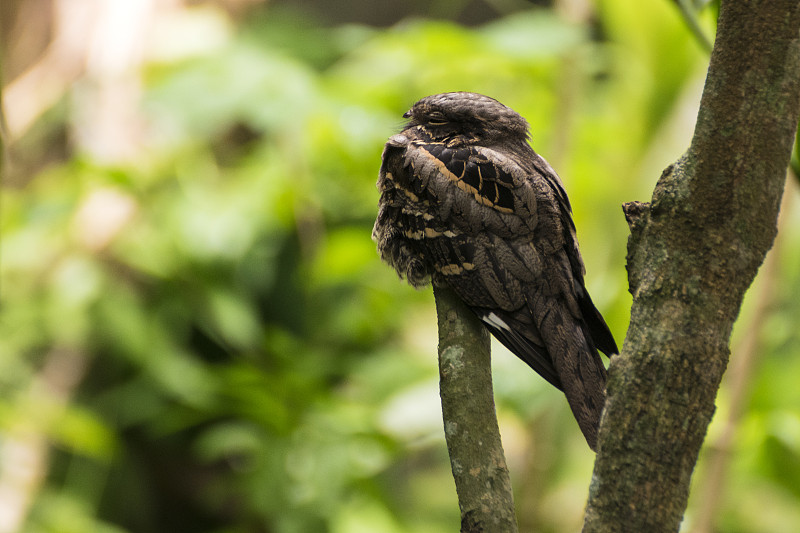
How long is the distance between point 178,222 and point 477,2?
456 centimetres

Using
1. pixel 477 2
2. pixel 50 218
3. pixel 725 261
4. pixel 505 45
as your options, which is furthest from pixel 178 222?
pixel 477 2

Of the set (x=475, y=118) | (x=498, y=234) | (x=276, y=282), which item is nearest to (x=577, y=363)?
(x=498, y=234)

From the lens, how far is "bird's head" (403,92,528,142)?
136cm

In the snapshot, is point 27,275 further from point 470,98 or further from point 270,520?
point 470,98

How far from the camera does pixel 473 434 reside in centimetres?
104

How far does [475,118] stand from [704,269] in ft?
2.13

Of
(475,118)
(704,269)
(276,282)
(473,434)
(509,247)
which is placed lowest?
(473,434)

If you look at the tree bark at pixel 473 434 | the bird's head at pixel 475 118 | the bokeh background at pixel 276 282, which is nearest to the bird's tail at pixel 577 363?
the tree bark at pixel 473 434

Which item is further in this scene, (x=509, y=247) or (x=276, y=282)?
(x=276, y=282)

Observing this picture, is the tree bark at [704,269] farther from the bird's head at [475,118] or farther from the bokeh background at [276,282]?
the bokeh background at [276,282]

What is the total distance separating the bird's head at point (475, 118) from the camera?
1.36m

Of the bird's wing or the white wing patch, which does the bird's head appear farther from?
the white wing patch

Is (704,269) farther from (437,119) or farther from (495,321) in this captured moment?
(437,119)

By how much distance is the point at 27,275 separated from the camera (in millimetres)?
3184
